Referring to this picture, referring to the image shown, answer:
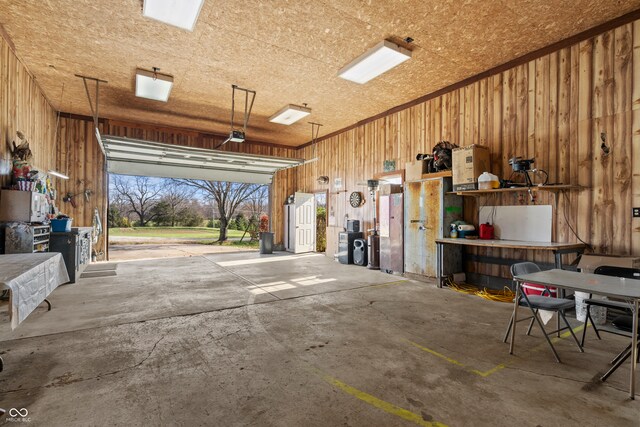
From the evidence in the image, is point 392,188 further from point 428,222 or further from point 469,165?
point 469,165

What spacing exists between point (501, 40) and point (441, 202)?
9.08 ft

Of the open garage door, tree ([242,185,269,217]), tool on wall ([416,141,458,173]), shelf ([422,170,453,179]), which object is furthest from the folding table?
tree ([242,185,269,217])

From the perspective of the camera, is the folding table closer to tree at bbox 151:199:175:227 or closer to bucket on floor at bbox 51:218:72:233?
bucket on floor at bbox 51:218:72:233

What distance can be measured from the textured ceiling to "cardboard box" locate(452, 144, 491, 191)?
1578 mm

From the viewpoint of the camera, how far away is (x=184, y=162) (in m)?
9.64

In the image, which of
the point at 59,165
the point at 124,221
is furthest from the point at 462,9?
the point at 124,221

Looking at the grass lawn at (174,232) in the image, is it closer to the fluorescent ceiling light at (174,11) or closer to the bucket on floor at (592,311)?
the fluorescent ceiling light at (174,11)

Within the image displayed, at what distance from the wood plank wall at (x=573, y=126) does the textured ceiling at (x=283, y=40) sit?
0.40 m

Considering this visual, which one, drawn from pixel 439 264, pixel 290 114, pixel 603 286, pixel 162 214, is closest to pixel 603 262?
pixel 603 286

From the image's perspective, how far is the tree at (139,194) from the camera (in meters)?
20.4

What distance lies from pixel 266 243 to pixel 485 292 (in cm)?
712

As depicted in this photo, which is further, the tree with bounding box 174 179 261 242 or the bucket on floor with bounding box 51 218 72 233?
the tree with bounding box 174 179 261 242

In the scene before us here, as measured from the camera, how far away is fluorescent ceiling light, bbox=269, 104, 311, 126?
300 inches

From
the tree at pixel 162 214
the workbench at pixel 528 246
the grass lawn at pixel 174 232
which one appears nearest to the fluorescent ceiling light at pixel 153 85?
the workbench at pixel 528 246
